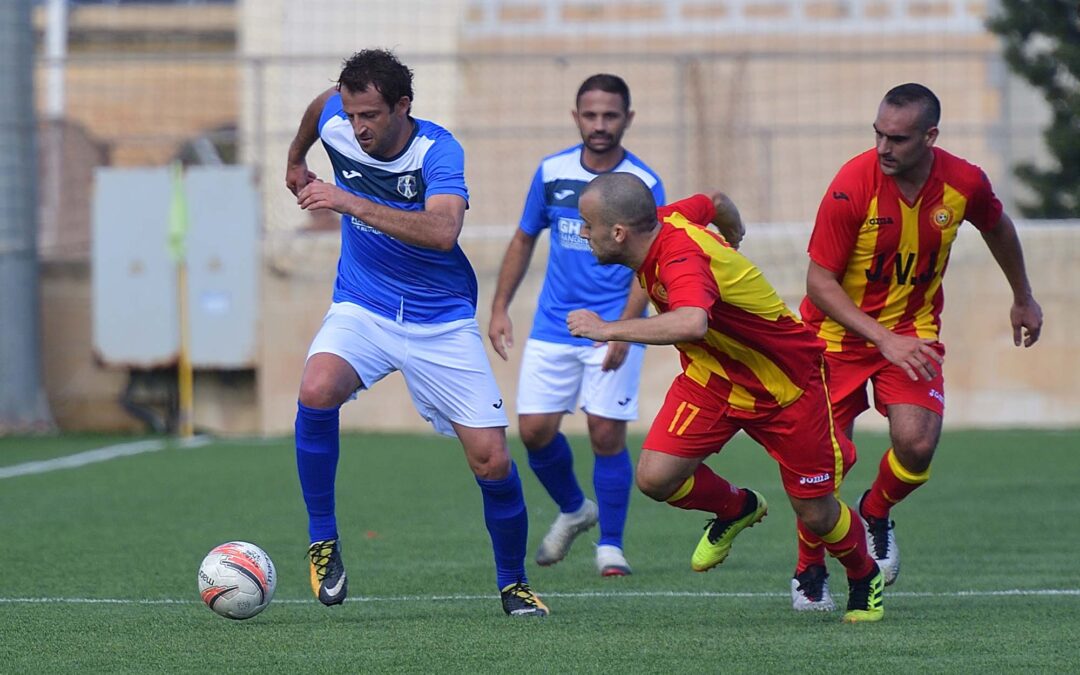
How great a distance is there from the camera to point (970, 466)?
11.3 m

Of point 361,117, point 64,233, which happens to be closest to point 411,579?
point 361,117

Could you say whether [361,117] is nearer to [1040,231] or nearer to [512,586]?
[512,586]

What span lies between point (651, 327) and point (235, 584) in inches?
66.5

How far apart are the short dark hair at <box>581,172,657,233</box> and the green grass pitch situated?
4.42 feet

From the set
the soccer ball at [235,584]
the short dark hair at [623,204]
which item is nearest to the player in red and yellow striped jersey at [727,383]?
the short dark hair at [623,204]

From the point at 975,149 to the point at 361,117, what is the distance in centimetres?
1157

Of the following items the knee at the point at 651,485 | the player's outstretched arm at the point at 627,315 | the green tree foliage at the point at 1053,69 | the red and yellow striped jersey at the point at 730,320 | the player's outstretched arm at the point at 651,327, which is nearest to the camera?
the player's outstretched arm at the point at 651,327

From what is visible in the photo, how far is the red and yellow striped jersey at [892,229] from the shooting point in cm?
627

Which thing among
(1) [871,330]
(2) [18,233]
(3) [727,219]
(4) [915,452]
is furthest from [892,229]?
(2) [18,233]

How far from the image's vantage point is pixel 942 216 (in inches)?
247

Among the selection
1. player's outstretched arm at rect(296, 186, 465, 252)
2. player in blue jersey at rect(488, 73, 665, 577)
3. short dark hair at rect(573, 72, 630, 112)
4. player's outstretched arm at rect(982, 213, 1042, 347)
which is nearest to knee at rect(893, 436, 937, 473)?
player's outstretched arm at rect(982, 213, 1042, 347)

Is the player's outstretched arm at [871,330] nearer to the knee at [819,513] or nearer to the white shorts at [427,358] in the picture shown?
the knee at [819,513]

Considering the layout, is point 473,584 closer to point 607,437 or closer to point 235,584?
point 607,437

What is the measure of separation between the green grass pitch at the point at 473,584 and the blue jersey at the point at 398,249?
1128 millimetres
